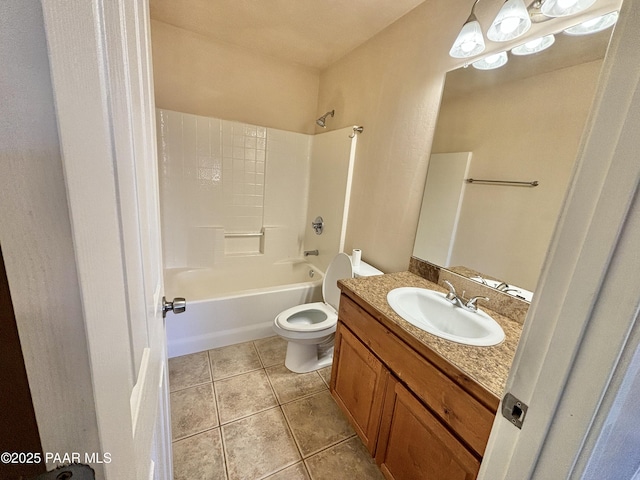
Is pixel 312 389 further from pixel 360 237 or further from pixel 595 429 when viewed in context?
pixel 595 429

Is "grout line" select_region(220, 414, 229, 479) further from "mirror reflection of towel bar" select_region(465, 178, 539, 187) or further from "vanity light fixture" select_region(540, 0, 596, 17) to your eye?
"vanity light fixture" select_region(540, 0, 596, 17)

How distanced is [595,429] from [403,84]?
1.84 meters

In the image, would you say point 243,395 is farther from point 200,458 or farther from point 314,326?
point 314,326

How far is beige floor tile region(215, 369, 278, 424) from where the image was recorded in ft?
4.85

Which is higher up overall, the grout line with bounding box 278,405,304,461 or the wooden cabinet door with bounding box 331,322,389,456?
the wooden cabinet door with bounding box 331,322,389,456

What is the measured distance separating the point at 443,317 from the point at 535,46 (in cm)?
126

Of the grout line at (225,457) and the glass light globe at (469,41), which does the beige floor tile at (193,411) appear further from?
the glass light globe at (469,41)

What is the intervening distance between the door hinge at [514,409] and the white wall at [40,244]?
0.65 meters

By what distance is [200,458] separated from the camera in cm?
123

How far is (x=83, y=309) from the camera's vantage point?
0.26 m

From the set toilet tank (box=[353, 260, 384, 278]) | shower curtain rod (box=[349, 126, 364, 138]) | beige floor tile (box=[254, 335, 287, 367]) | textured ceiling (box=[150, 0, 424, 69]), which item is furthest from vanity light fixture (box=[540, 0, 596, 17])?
beige floor tile (box=[254, 335, 287, 367])

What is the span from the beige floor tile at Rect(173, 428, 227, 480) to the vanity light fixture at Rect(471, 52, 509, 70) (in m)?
2.35

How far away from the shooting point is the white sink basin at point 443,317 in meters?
0.96

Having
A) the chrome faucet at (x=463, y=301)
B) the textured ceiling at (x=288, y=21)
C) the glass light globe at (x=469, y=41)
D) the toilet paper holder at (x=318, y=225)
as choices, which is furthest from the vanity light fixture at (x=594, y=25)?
the toilet paper holder at (x=318, y=225)
